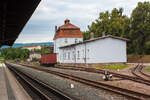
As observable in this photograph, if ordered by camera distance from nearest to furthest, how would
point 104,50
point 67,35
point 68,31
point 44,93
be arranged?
point 44,93 < point 104,50 < point 67,35 < point 68,31

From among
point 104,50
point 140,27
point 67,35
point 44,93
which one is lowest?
point 44,93

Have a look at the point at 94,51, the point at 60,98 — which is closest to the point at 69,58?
the point at 94,51

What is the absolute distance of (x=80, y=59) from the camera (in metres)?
36.5

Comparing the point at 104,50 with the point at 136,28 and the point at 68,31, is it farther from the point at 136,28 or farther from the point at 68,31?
the point at 68,31

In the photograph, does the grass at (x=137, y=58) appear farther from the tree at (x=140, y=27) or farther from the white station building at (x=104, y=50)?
the white station building at (x=104, y=50)

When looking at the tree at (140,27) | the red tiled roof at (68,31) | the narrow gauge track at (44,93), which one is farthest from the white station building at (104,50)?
the red tiled roof at (68,31)

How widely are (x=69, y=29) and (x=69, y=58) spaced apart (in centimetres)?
1921

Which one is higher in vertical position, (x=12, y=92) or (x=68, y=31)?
(x=68, y=31)

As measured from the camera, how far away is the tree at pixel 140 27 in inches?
1913

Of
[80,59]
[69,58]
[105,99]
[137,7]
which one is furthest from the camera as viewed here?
[137,7]

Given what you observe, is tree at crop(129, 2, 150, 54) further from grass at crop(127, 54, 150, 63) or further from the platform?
the platform

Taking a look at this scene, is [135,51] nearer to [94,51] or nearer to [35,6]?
[94,51]

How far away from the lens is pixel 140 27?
159 ft

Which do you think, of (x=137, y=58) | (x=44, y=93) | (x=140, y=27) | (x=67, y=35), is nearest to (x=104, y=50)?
(x=140, y=27)
